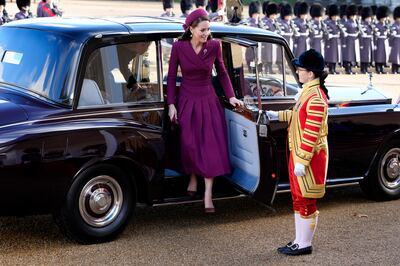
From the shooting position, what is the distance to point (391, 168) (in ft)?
27.2

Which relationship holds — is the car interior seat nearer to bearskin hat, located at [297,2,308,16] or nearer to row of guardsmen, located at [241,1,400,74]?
row of guardsmen, located at [241,1,400,74]

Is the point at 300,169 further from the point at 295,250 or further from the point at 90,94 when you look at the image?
the point at 90,94

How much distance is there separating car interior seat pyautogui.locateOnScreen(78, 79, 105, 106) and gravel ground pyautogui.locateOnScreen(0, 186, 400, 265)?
3.23 feet

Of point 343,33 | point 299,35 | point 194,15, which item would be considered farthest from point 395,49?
point 194,15

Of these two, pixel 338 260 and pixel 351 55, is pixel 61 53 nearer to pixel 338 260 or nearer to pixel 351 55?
pixel 338 260

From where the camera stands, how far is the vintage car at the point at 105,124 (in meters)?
6.16

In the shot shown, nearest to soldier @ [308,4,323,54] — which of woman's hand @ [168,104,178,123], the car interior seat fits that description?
woman's hand @ [168,104,178,123]

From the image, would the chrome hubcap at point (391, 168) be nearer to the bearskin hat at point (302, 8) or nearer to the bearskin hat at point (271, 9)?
the bearskin hat at point (271, 9)

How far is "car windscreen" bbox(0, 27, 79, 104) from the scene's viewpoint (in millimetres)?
6512

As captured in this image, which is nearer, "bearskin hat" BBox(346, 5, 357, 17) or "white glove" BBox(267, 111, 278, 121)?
"white glove" BBox(267, 111, 278, 121)

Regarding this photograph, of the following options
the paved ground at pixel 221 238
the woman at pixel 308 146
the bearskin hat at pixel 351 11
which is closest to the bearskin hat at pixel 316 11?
the bearskin hat at pixel 351 11

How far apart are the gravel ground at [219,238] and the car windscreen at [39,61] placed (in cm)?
106

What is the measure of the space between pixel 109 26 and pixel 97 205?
51.8 inches

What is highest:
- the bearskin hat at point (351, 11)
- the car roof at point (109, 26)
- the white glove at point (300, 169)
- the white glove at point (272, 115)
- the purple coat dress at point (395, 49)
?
the car roof at point (109, 26)
